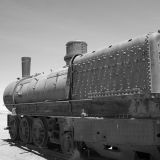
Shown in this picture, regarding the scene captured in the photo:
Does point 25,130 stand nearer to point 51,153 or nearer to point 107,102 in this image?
point 51,153

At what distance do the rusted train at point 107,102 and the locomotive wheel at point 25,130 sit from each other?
1265 mm

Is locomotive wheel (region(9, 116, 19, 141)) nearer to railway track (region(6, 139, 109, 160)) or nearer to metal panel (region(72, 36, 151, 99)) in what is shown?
railway track (region(6, 139, 109, 160))

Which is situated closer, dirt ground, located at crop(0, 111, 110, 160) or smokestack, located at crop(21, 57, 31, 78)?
dirt ground, located at crop(0, 111, 110, 160)

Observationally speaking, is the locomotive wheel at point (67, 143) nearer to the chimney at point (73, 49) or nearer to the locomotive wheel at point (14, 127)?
the chimney at point (73, 49)

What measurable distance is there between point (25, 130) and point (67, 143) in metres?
4.93

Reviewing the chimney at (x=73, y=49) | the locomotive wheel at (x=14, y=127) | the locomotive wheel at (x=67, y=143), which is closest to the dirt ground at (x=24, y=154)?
the locomotive wheel at (x=67, y=143)

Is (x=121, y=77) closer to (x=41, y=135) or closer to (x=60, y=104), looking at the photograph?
(x=60, y=104)

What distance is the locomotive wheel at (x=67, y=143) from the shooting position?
10273 mm

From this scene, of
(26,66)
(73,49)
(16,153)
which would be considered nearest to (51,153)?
(16,153)

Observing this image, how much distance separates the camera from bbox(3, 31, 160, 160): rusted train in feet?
23.3

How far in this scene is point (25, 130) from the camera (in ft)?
Answer: 48.7

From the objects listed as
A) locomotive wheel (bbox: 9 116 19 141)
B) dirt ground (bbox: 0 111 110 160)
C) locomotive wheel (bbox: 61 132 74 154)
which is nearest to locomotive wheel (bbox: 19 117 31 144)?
dirt ground (bbox: 0 111 110 160)

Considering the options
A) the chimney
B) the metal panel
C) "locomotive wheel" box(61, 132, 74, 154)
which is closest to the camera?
the metal panel

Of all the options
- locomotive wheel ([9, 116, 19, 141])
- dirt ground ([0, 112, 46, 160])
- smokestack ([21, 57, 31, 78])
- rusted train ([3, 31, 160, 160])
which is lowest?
dirt ground ([0, 112, 46, 160])
